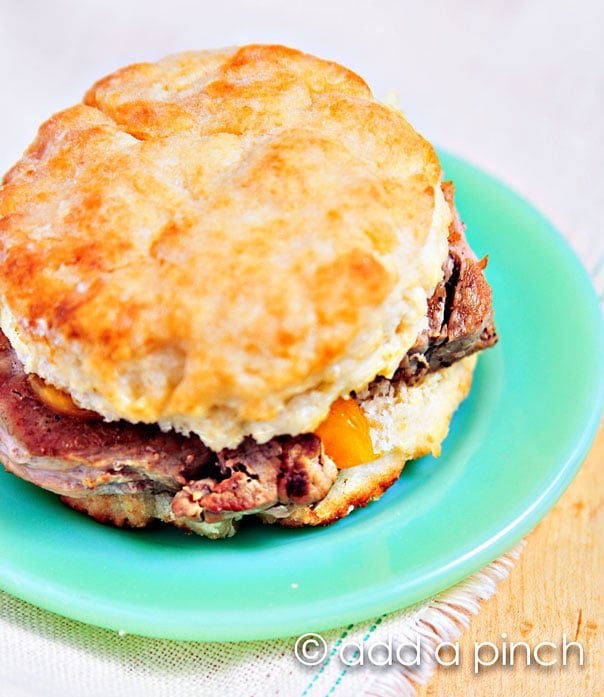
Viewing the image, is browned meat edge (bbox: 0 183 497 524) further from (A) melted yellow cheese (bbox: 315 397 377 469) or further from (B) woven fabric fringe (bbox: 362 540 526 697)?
(B) woven fabric fringe (bbox: 362 540 526 697)

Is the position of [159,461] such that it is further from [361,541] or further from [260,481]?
[361,541]

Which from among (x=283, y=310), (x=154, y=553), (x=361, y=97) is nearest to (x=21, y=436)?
(x=154, y=553)

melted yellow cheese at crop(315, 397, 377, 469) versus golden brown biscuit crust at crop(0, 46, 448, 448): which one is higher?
golden brown biscuit crust at crop(0, 46, 448, 448)

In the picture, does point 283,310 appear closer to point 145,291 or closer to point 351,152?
point 145,291

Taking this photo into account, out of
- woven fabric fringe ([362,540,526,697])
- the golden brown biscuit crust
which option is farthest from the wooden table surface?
the golden brown biscuit crust

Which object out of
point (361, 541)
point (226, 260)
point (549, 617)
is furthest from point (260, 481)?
point (549, 617)

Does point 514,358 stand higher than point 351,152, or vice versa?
point 351,152
